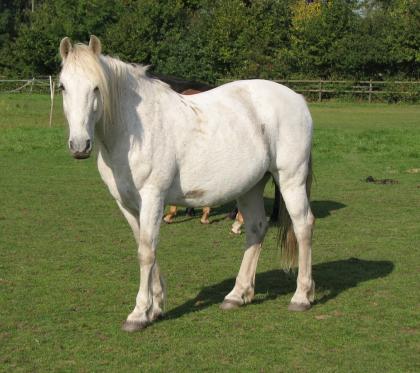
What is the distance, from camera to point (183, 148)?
5.76 metres

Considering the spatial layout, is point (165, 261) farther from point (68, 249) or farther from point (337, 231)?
point (337, 231)

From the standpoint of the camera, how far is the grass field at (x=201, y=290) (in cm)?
511

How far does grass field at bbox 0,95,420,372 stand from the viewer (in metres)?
5.11

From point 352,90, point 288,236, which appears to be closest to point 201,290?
point 288,236

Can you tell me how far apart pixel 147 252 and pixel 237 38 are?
45353 millimetres

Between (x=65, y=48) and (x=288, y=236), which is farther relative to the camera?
(x=288, y=236)

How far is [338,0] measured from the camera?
48.6 meters

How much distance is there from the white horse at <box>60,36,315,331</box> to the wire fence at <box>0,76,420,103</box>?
36.0 metres

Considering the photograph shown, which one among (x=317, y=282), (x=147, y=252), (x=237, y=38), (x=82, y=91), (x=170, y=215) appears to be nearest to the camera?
(x=82, y=91)

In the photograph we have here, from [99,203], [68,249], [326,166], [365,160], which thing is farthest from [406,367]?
[365,160]

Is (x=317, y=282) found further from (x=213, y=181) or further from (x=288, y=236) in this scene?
(x=213, y=181)

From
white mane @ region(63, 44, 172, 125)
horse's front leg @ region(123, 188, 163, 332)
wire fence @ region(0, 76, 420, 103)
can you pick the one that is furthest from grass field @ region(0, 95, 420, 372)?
wire fence @ region(0, 76, 420, 103)

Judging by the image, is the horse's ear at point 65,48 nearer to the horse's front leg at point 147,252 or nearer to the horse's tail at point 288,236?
the horse's front leg at point 147,252

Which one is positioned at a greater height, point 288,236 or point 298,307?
point 288,236
